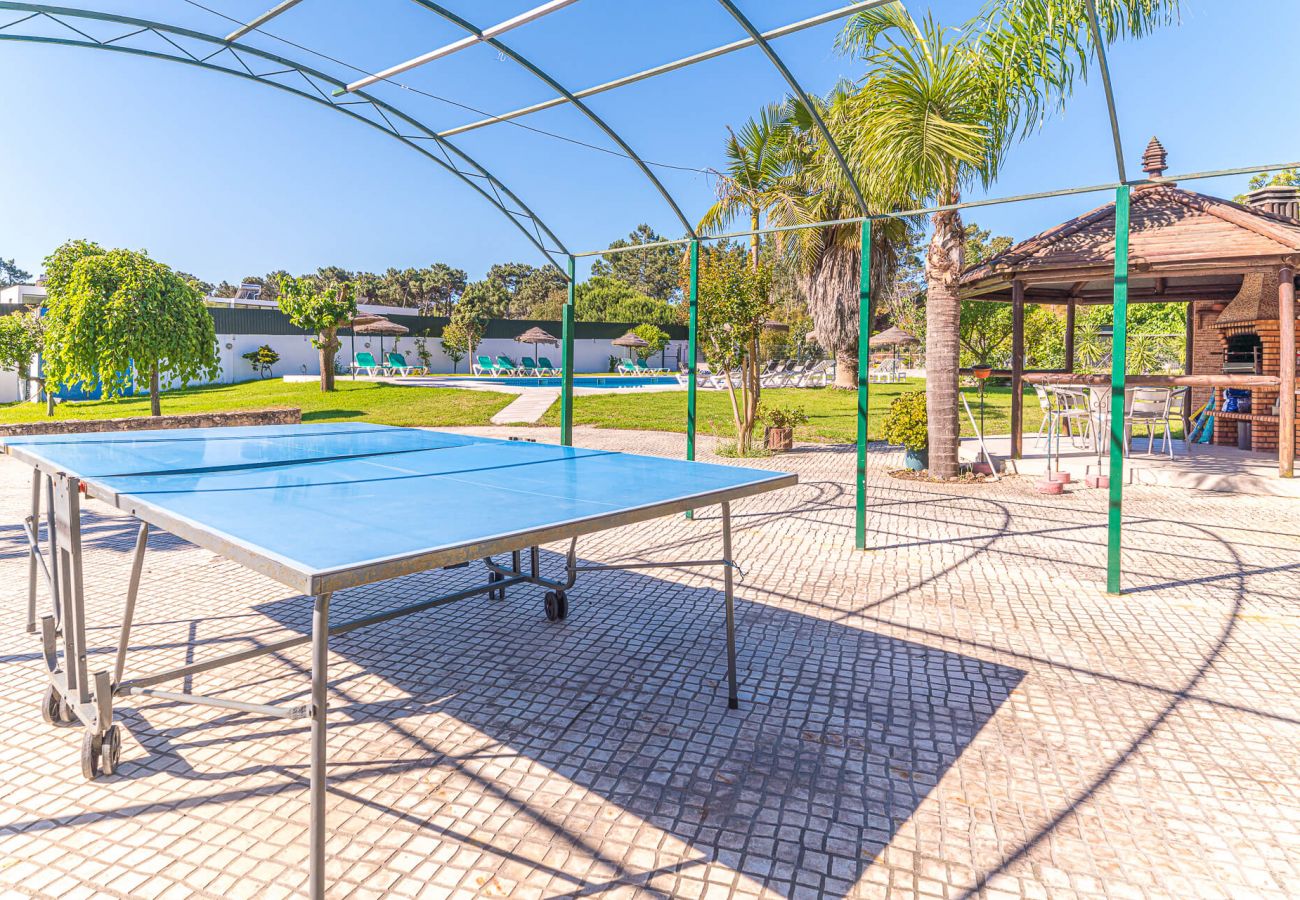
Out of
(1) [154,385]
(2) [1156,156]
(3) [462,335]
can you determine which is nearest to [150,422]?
(1) [154,385]

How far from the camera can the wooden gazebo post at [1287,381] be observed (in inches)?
357

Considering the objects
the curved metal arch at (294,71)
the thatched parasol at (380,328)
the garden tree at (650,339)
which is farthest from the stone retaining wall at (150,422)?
the garden tree at (650,339)

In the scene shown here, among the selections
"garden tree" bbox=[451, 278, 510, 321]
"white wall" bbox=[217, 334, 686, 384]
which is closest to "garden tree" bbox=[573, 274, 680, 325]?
"garden tree" bbox=[451, 278, 510, 321]

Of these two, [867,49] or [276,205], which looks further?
[276,205]

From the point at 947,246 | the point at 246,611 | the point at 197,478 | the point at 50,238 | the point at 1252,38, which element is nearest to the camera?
the point at 197,478

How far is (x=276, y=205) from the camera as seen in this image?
29.4 m

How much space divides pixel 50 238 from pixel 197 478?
561 inches

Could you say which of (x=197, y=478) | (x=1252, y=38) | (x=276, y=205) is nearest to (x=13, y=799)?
(x=197, y=478)

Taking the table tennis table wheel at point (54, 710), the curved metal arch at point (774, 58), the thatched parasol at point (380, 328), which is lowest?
the table tennis table wheel at point (54, 710)

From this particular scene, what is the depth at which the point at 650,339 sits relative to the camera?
131 ft

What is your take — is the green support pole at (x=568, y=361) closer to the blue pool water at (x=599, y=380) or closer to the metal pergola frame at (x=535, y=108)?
the metal pergola frame at (x=535, y=108)

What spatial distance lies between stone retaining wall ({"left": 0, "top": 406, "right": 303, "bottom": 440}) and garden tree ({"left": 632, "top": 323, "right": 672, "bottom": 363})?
1050 inches

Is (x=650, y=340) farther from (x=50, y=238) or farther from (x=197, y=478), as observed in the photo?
(x=197, y=478)

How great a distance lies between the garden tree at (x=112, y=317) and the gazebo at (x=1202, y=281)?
1290 centimetres
